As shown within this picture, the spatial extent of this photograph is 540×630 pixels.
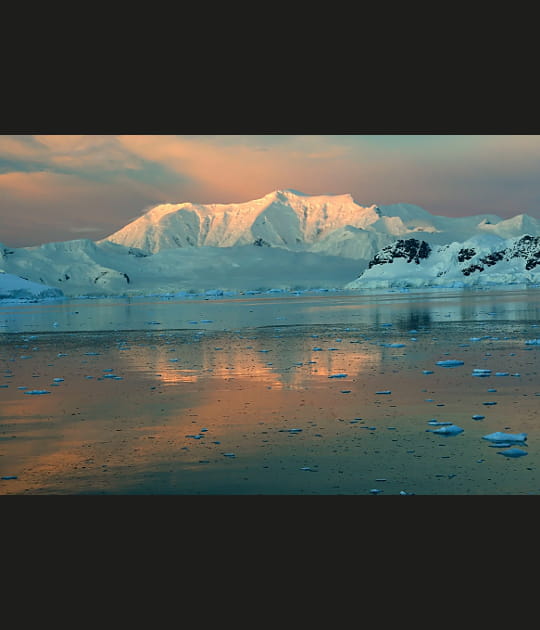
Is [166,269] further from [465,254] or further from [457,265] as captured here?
[465,254]

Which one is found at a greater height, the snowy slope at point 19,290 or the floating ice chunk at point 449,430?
the snowy slope at point 19,290

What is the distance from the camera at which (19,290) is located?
87.0 m

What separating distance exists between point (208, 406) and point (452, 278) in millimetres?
157749

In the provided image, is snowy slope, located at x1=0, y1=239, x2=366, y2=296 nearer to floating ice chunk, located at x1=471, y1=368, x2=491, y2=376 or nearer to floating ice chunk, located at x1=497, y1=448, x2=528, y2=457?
floating ice chunk, located at x1=471, y1=368, x2=491, y2=376

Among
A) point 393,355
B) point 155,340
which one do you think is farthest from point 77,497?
point 155,340

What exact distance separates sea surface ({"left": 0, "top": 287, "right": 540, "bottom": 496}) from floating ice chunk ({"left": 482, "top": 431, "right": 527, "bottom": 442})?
2cm

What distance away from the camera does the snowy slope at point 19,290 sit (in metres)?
85.7

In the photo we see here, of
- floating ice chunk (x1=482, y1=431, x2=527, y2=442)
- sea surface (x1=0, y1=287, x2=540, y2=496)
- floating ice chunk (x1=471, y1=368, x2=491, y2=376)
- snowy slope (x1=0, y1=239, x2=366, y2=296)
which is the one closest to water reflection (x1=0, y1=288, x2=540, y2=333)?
→ sea surface (x1=0, y1=287, x2=540, y2=496)

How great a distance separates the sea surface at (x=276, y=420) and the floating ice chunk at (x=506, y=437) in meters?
0.02

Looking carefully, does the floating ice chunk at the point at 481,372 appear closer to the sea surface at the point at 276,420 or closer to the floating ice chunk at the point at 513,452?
the sea surface at the point at 276,420

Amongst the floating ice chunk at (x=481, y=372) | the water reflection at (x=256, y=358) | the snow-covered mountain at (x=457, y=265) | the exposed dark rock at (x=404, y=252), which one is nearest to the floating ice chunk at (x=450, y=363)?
the floating ice chunk at (x=481, y=372)

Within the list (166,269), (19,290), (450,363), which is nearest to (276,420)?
(450,363)

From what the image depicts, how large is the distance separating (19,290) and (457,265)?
114 metres

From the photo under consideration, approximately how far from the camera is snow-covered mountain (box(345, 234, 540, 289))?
146 meters
